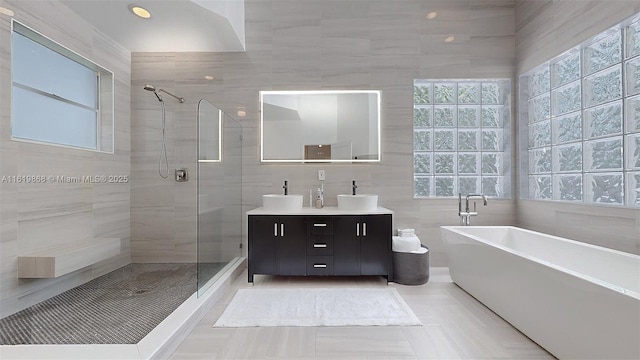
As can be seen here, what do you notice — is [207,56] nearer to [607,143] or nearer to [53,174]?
[53,174]

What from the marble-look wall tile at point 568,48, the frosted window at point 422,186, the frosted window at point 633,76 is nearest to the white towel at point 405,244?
the frosted window at point 422,186

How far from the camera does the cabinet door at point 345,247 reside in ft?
9.38

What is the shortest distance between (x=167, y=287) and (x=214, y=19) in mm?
2534

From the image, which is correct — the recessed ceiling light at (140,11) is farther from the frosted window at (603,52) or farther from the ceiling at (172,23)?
the frosted window at (603,52)

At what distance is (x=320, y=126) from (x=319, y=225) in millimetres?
1251

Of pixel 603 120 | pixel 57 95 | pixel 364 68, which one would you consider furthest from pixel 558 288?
pixel 57 95

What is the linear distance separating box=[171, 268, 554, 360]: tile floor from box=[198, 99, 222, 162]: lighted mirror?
4.07 ft

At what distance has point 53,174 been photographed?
2455mm

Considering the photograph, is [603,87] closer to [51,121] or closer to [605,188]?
[605,188]

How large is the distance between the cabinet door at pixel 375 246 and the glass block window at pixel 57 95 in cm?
284

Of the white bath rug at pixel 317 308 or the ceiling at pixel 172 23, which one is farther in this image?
the ceiling at pixel 172 23

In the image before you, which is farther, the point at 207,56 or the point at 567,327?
the point at 207,56

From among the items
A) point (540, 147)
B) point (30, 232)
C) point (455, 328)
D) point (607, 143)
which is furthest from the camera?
point (540, 147)

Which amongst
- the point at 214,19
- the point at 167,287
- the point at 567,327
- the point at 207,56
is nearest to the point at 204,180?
the point at 167,287
